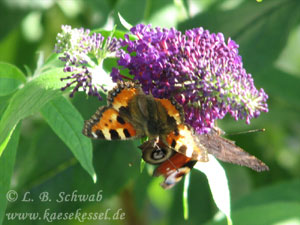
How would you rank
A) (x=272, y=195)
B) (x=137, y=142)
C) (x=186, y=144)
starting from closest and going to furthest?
(x=186, y=144), (x=137, y=142), (x=272, y=195)

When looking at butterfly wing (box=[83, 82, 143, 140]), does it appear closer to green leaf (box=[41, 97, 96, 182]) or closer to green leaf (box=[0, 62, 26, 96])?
green leaf (box=[41, 97, 96, 182])

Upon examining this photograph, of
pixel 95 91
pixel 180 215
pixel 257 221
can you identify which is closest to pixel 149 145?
pixel 95 91

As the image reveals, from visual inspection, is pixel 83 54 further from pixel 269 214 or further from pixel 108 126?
pixel 269 214

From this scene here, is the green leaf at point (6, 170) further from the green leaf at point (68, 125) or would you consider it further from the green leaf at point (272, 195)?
the green leaf at point (272, 195)

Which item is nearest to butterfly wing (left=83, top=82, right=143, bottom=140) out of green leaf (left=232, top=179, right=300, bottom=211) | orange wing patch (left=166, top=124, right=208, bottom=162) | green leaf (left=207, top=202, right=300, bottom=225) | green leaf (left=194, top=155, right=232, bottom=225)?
orange wing patch (left=166, top=124, right=208, bottom=162)

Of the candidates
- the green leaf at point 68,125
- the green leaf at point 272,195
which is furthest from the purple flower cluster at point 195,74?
the green leaf at point 272,195

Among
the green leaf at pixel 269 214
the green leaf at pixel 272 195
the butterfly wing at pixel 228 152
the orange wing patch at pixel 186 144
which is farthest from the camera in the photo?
the green leaf at pixel 272 195

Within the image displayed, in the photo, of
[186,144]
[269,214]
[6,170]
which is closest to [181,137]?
[186,144]
